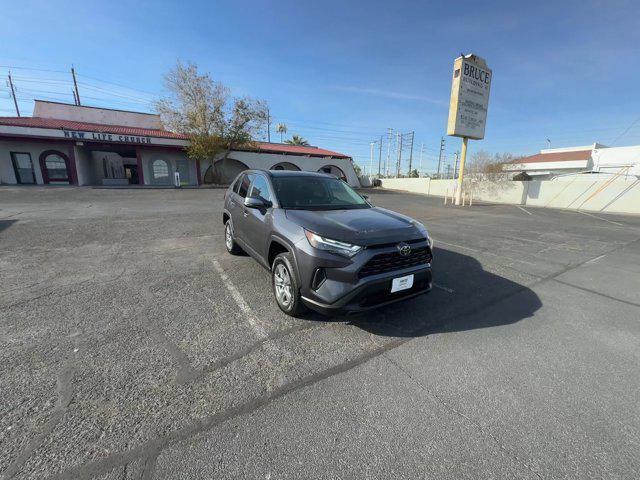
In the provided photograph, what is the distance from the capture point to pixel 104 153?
30.2 metres

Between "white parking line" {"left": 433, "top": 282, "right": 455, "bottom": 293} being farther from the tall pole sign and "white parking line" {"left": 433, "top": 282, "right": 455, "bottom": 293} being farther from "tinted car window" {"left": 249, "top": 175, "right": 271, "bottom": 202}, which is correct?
the tall pole sign

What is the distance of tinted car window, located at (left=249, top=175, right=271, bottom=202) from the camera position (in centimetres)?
408

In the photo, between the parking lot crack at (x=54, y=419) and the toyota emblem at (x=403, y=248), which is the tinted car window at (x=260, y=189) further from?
the parking lot crack at (x=54, y=419)

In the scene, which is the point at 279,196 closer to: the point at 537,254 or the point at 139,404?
the point at 139,404

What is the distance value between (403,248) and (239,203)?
3042 mm

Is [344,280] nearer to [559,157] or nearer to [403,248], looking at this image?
[403,248]

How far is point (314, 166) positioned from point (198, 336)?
34.4 metres

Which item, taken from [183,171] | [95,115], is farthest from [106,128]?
[183,171]

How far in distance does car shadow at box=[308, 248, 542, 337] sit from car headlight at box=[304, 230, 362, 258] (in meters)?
0.95

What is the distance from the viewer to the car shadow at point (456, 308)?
3.27 metres

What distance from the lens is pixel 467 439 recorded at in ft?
6.25

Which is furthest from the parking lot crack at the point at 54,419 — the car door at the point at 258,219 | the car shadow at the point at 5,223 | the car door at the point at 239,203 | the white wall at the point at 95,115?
the white wall at the point at 95,115

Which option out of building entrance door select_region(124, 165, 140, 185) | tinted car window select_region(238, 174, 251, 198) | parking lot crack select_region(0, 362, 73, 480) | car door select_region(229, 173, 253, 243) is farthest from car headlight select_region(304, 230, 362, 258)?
building entrance door select_region(124, 165, 140, 185)

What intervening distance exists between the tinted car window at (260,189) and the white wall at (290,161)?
82.9 feet
